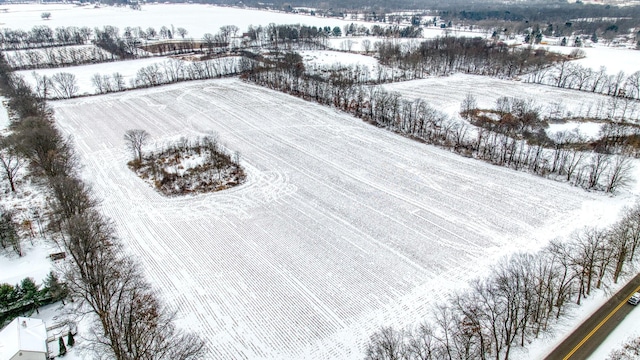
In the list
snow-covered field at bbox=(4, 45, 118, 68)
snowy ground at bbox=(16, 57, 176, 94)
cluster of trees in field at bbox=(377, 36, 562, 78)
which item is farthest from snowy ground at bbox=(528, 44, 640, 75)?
snow-covered field at bbox=(4, 45, 118, 68)

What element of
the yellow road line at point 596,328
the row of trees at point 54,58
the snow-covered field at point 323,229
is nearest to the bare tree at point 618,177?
the snow-covered field at point 323,229

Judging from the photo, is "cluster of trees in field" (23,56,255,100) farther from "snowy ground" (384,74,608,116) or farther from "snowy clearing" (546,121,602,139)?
"snowy clearing" (546,121,602,139)

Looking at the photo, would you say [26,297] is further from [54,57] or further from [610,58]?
[610,58]

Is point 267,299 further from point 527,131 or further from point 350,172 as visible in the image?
point 527,131

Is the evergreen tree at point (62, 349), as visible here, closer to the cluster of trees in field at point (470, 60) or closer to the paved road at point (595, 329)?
the paved road at point (595, 329)

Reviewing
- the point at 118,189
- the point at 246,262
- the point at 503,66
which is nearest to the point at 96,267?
the point at 246,262

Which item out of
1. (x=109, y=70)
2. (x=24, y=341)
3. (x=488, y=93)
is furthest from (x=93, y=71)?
(x=488, y=93)
